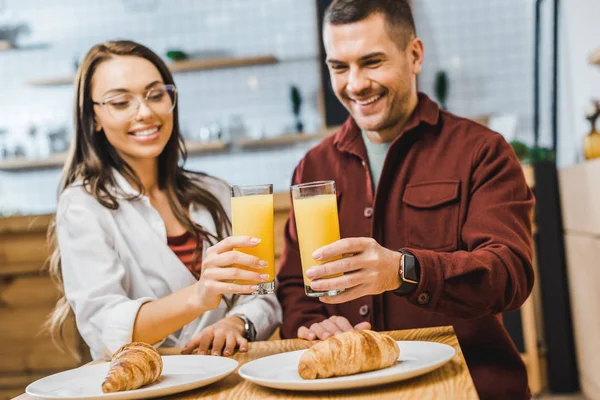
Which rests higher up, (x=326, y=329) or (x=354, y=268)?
(x=354, y=268)

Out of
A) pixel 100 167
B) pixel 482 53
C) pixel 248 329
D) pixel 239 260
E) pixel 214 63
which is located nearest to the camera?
pixel 239 260

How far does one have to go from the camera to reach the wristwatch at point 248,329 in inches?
70.2

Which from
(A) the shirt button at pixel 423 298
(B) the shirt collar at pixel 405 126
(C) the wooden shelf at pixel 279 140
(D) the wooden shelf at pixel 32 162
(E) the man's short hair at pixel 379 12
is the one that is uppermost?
(E) the man's short hair at pixel 379 12

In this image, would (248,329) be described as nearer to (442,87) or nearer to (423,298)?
(423,298)

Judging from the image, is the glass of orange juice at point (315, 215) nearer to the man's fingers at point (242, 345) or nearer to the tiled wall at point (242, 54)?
the man's fingers at point (242, 345)

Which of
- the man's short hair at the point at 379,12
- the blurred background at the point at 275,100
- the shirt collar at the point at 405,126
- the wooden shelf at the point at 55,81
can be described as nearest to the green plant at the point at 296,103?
the blurred background at the point at 275,100

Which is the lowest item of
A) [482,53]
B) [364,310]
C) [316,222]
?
[364,310]

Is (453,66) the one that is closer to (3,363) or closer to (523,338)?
(523,338)

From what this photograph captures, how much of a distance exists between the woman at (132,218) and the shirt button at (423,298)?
473 mm

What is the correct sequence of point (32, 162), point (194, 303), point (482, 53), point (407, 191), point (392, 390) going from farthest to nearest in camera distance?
point (32, 162) → point (482, 53) → point (407, 191) → point (194, 303) → point (392, 390)

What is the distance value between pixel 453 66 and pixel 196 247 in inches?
144

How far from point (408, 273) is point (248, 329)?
0.59 metres

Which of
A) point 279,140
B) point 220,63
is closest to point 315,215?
point 279,140

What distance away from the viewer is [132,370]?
114cm
